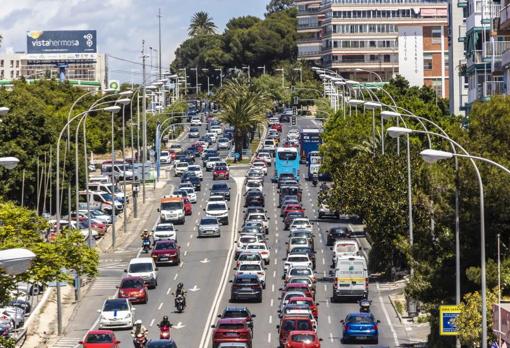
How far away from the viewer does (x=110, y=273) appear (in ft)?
241

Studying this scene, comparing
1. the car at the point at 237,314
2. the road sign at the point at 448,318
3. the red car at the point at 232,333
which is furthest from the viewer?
the car at the point at 237,314

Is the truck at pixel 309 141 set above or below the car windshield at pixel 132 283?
above

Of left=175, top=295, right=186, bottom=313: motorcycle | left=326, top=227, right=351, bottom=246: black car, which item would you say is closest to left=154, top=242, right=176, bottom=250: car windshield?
left=326, top=227, right=351, bottom=246: black car

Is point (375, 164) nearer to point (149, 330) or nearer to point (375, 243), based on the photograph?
point (375, 243)

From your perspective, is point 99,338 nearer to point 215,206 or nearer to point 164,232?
point 164,232

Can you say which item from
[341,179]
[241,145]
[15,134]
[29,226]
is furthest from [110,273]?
[241,145]

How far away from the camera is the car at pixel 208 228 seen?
86812 mm

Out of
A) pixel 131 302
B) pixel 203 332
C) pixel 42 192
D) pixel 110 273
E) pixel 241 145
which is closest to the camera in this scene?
pixel 203 332

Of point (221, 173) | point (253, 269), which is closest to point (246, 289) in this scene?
point (253, 269)

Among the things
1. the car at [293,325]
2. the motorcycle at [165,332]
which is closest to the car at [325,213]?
the car at [293,325]

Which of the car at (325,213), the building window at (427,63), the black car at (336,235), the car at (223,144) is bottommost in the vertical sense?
the black car at (336,235)

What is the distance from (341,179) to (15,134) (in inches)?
1063

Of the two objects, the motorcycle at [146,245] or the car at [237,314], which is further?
the motorcycle at [146,245]

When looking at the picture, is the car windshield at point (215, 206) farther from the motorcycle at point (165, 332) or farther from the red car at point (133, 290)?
the motorcycle at point (165, 332)
